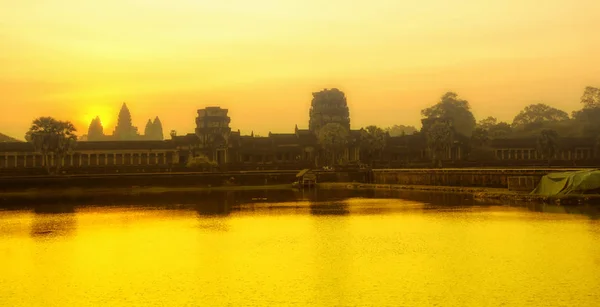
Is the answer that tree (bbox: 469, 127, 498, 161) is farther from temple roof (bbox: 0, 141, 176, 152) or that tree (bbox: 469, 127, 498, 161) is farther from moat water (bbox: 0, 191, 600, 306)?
moat water (bbox: 0, 191, 600, 306)

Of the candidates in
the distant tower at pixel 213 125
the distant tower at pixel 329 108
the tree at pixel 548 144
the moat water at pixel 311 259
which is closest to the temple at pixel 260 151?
the distant tower at pixel 213 125

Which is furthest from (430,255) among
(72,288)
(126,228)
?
(126,228)

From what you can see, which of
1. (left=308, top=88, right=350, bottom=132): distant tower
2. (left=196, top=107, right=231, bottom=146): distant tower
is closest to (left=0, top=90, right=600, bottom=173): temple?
(left=196, top=107, right=231, bottom=146): distant tower

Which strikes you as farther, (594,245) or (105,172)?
(105,172)

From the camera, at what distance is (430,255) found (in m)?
30.5

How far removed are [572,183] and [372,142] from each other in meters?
87.2

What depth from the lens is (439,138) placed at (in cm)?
13988

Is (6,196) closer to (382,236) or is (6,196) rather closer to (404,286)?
(382,236)

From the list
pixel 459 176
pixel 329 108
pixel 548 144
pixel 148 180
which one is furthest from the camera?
pixel 329 108

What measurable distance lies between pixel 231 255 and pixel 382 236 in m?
10.1

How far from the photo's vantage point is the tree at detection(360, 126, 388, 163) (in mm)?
143000

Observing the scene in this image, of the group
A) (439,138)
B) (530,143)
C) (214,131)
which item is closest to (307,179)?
(439,138)

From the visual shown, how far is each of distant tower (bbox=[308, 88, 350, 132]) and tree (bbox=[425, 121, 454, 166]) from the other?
33188 millimetres

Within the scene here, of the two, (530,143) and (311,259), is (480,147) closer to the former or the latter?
(530,143)
